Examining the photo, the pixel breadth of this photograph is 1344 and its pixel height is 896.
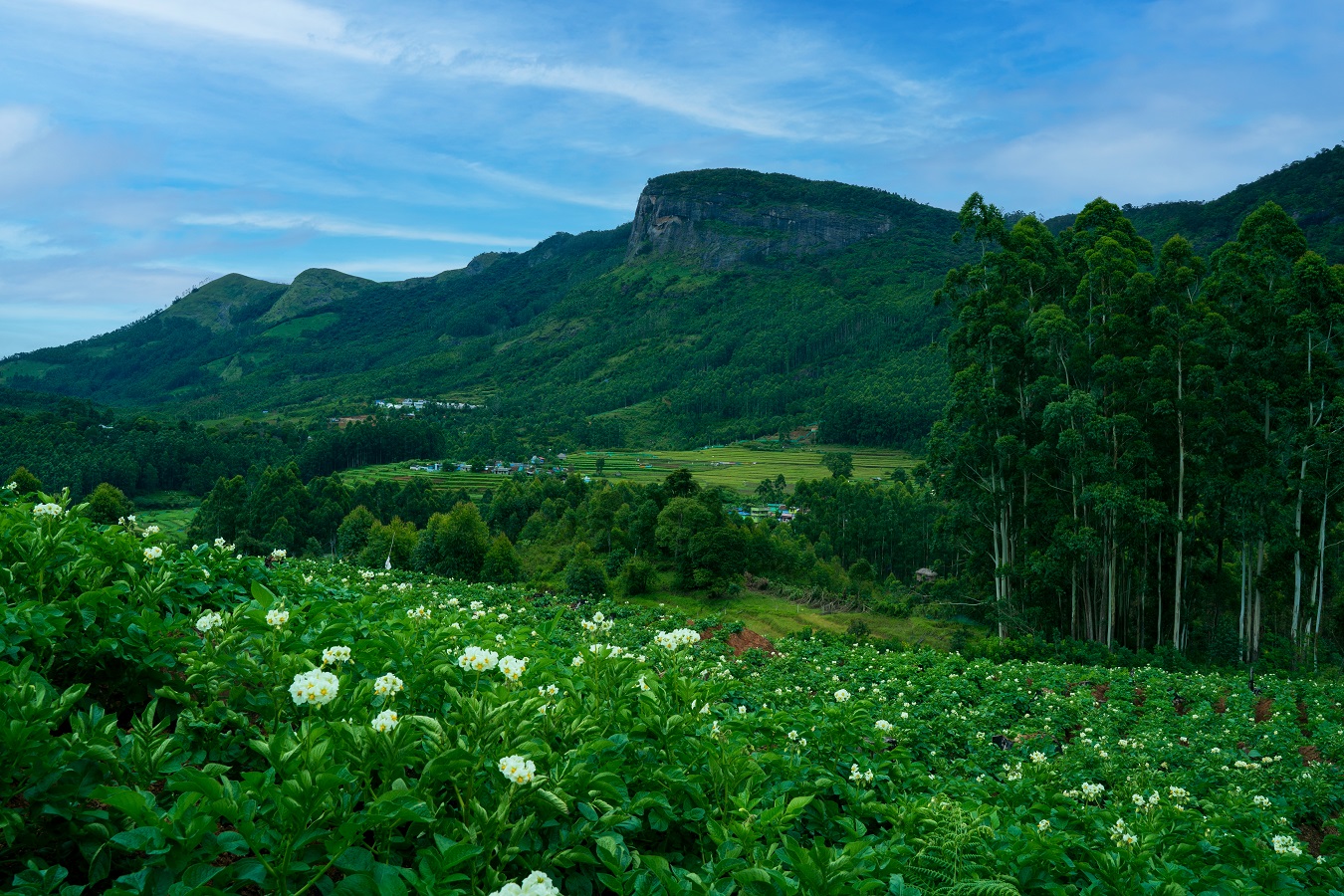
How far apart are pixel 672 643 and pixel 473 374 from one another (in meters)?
198

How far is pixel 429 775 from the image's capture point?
8.23 feet

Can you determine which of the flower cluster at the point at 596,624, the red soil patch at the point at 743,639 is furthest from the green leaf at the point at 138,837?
the red soil patch at the point at 743,639

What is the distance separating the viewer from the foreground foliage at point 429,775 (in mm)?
2281

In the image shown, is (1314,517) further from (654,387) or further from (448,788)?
(654,387)

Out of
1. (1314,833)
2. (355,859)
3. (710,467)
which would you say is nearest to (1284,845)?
(355,859)

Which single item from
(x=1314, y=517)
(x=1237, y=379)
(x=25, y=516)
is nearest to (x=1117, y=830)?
(x=25, y=516)

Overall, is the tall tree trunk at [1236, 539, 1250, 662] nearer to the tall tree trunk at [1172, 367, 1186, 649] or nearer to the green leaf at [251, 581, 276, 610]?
the tall tree trunk at [1172, 367, 1186, 649]

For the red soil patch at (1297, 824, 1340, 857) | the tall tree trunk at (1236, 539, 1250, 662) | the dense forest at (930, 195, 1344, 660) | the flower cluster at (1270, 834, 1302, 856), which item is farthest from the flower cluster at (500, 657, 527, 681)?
the tall tree trunk at (1236, 539, 1250, 662)

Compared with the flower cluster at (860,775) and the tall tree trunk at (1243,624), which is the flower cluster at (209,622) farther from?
the tall tree trunk at (1243,624)

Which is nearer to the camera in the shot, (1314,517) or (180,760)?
(180,760)

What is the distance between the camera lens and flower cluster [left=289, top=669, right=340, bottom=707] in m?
2.81

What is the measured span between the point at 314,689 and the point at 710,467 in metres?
99.9

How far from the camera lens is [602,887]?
8.94ft

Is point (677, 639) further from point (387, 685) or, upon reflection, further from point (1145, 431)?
point (1145, 431)
